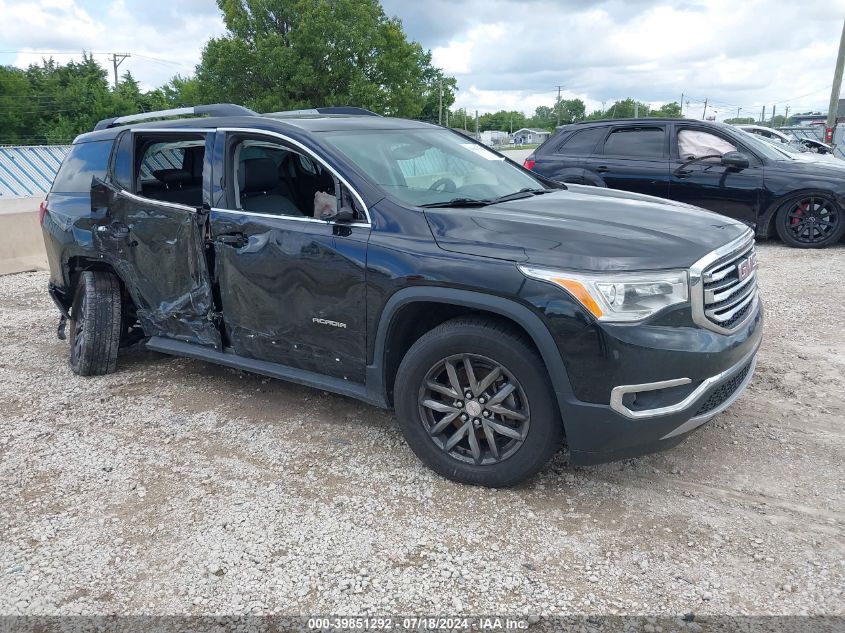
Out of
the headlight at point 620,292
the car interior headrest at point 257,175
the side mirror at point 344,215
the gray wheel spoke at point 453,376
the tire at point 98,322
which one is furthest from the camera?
the tire at point 98,322

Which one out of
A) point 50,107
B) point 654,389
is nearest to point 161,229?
point 654,389

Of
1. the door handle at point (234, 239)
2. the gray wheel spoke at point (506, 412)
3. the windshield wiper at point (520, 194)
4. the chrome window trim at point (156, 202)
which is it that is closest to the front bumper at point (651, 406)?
the gray wheel spoke at point (506, 412)

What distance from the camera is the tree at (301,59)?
34688 millimetres

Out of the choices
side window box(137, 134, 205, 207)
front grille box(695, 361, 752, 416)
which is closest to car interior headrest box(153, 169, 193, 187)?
side window box(137, 134, 205, 207)

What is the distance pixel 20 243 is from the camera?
9.91 metres

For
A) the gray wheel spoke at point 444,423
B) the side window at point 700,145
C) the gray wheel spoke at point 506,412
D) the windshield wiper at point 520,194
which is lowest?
the gray wheel spoke at point 444,423

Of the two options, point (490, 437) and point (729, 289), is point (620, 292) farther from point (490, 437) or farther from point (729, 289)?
point (490, 437)

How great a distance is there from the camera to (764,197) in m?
8.95

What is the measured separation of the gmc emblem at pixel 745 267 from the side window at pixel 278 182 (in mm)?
2100

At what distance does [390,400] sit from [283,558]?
1014 millimetres

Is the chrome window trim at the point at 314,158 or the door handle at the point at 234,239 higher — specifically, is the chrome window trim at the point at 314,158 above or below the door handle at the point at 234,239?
above

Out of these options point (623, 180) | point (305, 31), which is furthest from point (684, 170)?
point (305, 31)

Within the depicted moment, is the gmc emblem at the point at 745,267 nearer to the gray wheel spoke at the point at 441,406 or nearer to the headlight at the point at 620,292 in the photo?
the headlight at the point at 620,292

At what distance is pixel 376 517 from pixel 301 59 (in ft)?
117
